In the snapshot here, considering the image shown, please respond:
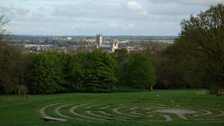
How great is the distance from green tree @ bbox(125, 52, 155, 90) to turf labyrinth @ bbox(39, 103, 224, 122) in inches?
1663

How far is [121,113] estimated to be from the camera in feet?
116

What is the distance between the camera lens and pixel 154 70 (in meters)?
86.8

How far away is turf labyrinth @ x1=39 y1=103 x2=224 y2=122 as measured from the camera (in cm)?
3281

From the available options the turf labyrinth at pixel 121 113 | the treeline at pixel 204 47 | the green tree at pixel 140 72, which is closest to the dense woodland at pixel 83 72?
the green tree at pixel 140 72

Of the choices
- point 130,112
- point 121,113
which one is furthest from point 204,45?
point 121,113

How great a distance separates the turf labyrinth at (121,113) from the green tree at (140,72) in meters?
42.2

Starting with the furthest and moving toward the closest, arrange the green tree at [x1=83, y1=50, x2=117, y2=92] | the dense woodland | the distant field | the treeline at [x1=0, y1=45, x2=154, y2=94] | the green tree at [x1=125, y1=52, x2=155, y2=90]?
1. the green tree at [x1=125, y1=52, x2=155, y2=90]
2. the green tree at [x1=83, y1=50, x2=117, y2=92]
3. the treeline at [x1=0, y1=45, x2=154, y2=94]
4. the dense woodland
5. the distant field

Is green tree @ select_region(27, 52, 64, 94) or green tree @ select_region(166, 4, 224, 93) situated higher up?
green tree @ select_region(166, 4, 224, 93)

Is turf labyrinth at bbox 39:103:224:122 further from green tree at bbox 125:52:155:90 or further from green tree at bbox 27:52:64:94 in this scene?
green tree at bbox 125:52:155:90

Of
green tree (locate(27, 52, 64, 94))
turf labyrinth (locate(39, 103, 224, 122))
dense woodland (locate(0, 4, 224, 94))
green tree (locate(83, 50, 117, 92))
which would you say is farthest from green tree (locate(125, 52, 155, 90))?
turf labyrinth (locate(39, 103, 224, 122))

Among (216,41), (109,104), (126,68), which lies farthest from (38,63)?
(216,41)

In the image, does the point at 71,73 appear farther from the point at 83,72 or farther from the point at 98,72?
the point at 98,72

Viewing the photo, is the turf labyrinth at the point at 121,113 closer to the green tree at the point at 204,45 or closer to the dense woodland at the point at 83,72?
the green tree at the point at 204,45

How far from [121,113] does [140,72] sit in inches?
1922
